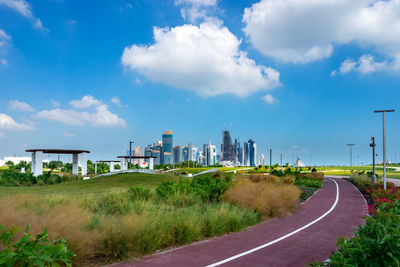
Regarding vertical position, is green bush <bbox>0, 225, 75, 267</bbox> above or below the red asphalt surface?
above

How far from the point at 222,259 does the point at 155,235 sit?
188 centimetres

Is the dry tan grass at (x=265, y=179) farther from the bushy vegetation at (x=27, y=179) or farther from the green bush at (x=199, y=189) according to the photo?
the bushy vegetation at (x=27, y=179)

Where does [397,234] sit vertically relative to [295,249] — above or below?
above

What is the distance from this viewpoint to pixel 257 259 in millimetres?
6996

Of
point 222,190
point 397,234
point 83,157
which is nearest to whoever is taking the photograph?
point 397,234

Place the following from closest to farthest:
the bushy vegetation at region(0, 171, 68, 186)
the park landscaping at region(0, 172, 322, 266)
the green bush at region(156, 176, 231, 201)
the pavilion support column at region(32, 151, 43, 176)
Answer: the park landscaping at region(0, 172, 322, 266) → the green bush at region(156, 176, 231, 201) → the bushy vegetation at region(0, 171, 68, 186) → the pavilion support column at region(32, 151, 43, 176)

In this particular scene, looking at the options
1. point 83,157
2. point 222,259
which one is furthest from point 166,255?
point 83,157

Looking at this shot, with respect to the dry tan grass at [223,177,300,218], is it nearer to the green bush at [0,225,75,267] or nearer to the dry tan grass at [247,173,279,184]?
the dry tan grass at [247,173,279,184]

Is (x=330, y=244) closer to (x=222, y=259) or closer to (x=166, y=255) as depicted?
(x=222, y=259)

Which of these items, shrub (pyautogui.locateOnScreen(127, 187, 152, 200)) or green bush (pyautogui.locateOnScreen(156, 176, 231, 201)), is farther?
green bush (pyautogui.locateOnScreen(156, 176, 231, 201))

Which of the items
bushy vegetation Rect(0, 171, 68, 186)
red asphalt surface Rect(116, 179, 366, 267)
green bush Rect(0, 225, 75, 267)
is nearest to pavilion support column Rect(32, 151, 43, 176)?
Answer: bushy vegetation Rect(0, 171, 68, 186)

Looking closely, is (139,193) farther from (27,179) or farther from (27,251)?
(27,179)

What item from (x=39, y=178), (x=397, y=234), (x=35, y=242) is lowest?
(x=39, y=178)

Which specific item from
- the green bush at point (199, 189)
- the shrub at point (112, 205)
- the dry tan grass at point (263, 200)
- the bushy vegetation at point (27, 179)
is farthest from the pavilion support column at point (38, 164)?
the dry tan grass at point (263, 200)
